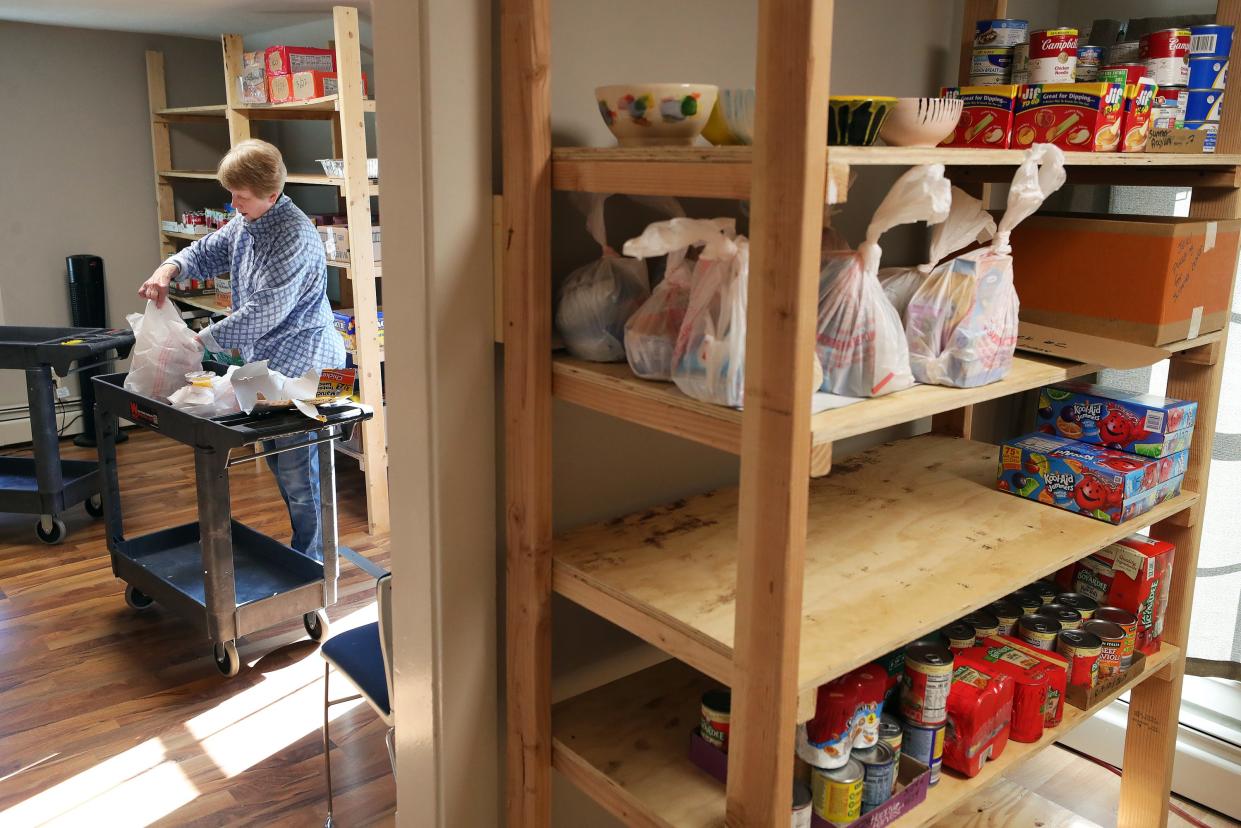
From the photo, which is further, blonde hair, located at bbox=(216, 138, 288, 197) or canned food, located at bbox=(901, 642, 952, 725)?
blonde hair, located at bbox=(216, 138, 288, 197)

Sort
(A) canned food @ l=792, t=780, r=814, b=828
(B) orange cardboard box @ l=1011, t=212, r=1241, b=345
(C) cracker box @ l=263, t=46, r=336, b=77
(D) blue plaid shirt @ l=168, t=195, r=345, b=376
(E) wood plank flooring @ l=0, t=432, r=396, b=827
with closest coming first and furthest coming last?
(A) canned food @ l=792, t=780, r=814, b=828
(B) orange cardboard box @ l=1011, t=212, r=1241, b=345
(E) wood plank flooring @ l=0, t=432, r=396, b=827
(D) blue plaid shirt @ l=168, t=195, r=345, b=376
(C) cracker box @ l=263, t=46, r=336, b=77

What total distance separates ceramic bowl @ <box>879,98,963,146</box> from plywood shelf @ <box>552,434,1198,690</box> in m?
0.64

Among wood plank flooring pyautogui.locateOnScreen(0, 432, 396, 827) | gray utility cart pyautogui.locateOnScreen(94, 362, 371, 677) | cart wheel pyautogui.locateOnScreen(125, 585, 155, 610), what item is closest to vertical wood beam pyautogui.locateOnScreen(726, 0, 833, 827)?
wood plank flooring pyautogui.locateOnScreen(0, 432, 396, 827)

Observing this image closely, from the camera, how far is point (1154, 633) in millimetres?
2051

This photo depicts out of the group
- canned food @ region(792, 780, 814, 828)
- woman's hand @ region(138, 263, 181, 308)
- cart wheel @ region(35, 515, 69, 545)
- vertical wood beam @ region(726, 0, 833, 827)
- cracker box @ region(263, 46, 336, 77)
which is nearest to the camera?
vertical wood beam @ region(726, 0, 833, 827)

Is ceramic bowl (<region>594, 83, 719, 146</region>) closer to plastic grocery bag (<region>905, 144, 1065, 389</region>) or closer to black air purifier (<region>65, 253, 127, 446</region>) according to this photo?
plastic grocery bag (<region>905, 144, 1065, 389</region>)

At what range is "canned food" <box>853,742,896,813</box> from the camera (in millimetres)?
1388

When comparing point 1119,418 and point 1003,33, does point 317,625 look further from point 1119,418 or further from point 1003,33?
point 1003,33

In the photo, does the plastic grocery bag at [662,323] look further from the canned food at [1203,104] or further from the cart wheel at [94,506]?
the cart wheel at [94,506]

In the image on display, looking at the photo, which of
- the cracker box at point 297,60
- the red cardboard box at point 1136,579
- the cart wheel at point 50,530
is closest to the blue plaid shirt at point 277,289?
the cracker box at point 297,60

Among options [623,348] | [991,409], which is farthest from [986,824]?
[623,348]

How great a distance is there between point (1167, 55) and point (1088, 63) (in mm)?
168

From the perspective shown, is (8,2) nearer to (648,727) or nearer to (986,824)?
(648,727)

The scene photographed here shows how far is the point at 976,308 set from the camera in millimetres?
1426
